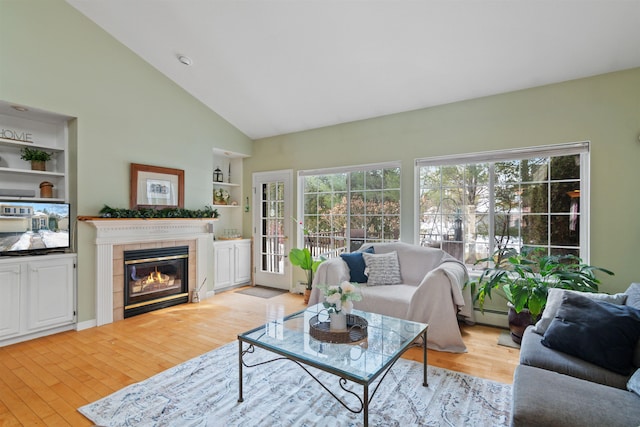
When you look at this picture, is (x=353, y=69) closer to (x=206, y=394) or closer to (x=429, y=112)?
(x=429, y=112)

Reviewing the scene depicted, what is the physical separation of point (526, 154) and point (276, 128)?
11.5ft

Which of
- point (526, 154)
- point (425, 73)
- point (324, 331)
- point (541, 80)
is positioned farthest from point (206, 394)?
point (541, 80)

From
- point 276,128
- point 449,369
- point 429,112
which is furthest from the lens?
point 276,128

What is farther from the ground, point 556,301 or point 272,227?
point 272,227

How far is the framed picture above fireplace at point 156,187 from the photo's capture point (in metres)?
4.07

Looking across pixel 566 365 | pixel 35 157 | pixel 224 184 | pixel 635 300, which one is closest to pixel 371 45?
pixel 635 300

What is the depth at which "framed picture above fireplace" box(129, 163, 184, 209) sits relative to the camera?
160 inches

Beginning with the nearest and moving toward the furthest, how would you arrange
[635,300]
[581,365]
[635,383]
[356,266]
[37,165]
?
[635,383], [581,365], [635,300], [37,165], [356,266]

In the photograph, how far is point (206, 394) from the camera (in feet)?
7.29

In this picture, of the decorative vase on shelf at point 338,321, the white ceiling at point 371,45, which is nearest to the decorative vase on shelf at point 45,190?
the white ceiling at point 371,45

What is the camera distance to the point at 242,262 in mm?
5512

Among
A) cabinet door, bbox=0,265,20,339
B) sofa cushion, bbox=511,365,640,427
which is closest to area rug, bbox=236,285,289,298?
cabinet door, bbox=0,265,20,339

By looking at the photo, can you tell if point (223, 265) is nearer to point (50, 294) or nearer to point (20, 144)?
point (50, 294)

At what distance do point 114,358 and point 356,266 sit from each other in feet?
8.37
